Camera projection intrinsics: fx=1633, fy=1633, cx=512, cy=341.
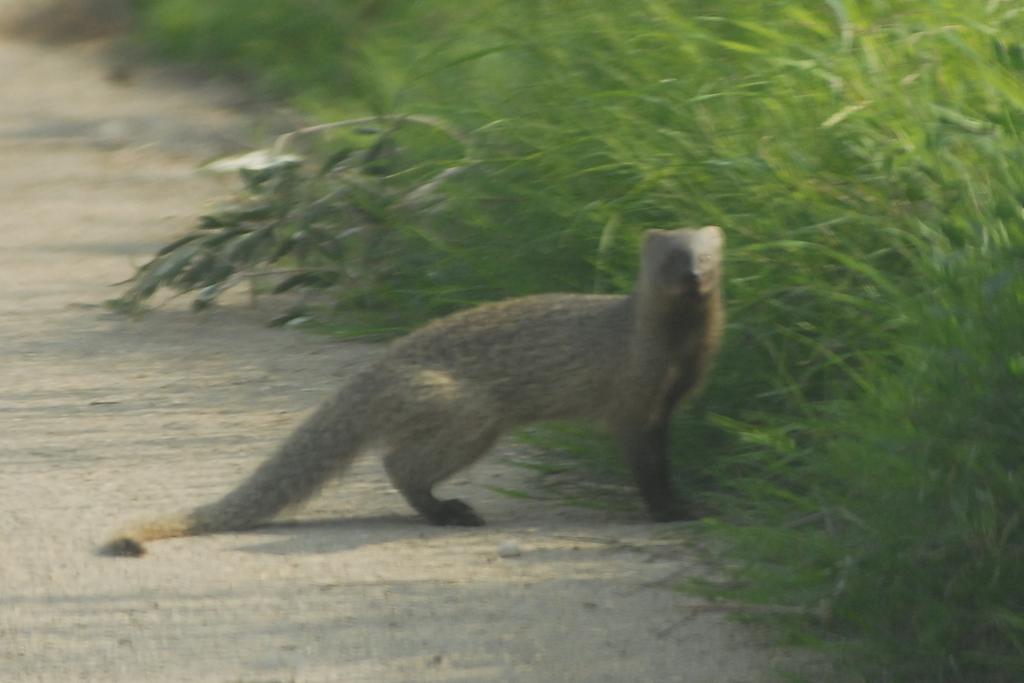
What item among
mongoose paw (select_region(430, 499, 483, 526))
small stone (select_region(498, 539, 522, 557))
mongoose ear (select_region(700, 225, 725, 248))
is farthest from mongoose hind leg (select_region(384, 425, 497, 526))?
mongoose ear (select_region(700, 225, 725, 248))

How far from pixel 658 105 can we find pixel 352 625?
1414 millimetres

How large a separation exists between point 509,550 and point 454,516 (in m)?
0.24

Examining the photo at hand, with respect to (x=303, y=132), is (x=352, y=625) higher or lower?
lower

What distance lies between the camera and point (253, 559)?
283 cm

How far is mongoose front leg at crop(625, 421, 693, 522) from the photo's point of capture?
9.84ft

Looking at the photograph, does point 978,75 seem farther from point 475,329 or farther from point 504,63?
point 504,63

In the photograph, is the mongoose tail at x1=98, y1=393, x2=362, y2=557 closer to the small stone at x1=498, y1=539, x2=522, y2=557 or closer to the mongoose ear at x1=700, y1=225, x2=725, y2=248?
the small stone at x1=498, y1=539, x2=522, y2=557

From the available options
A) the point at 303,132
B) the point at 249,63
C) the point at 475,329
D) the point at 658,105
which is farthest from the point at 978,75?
the point at 249,63

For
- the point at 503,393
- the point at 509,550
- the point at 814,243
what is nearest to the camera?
the point at 509,550

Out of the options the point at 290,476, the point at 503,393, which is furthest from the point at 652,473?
the point at 290,476

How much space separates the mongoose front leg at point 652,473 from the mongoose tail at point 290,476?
52cm

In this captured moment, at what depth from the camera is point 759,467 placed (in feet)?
9.82

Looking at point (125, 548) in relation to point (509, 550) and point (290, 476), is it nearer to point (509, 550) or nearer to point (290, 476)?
point (290, 476)

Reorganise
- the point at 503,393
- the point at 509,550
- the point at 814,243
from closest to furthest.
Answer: the point at 509,550 → the point at 814,243 → the point at 503,393
